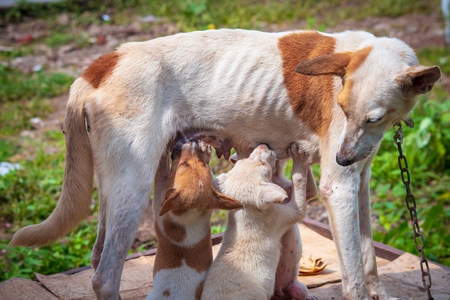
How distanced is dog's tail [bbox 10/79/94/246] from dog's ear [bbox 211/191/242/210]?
95 cm

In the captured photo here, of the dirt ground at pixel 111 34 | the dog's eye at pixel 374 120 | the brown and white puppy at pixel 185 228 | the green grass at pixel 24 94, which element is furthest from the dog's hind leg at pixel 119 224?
the dirt ground at pixel 111 34

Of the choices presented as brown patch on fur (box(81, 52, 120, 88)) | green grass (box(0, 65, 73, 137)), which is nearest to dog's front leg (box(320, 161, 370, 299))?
brown patch on fur (box(81, 52, 120, 88))

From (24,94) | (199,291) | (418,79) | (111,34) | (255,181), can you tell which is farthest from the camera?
(111,34)

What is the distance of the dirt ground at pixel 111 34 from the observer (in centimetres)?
1046

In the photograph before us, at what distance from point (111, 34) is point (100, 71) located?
734 centimetres

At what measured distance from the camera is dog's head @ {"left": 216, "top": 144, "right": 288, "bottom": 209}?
13.2ft

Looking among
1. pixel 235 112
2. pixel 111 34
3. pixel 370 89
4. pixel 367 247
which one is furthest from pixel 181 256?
pixel 111 34

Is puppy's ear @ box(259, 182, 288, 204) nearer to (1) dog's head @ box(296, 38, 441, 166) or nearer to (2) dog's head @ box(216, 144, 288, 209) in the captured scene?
(2) dog's head @ box(216, 144, 288, 209)

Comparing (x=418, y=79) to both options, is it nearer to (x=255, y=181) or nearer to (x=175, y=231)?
(x=255, y=181)

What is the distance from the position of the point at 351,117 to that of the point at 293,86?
20.5 inches

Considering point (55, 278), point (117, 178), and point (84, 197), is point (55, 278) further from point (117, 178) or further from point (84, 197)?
point (117, 178)

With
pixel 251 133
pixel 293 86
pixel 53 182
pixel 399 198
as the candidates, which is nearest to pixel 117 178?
pixel 251 133

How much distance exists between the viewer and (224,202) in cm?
395

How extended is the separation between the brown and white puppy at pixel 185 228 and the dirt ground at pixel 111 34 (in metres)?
5.63
